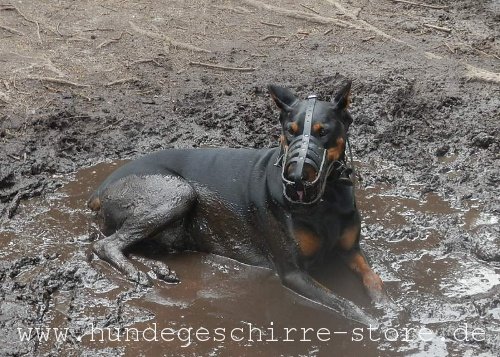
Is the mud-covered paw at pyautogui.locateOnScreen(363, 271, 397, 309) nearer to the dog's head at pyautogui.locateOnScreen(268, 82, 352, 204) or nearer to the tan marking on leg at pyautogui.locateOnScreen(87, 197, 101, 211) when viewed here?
the dog's head at pyautogui.locateOnScreen(268, 82, 352, 204)

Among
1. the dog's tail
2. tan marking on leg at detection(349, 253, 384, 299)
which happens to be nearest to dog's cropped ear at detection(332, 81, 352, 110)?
tan marking on leg at detection(349, 253, 384, 299)

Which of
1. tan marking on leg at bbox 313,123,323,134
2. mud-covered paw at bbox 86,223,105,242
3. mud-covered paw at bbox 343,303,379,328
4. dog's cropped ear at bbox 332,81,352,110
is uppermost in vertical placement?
dog's cropped ear at bbox 332,81,352,110

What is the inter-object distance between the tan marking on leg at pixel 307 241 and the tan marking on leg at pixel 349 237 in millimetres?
198

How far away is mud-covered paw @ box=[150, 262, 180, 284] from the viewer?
17.5 feet

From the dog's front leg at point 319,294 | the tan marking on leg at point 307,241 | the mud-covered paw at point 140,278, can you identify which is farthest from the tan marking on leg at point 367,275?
the mud-covered paw at point 140,278

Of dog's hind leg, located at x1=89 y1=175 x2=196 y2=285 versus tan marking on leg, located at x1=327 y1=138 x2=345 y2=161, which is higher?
tan marking on leg, located at x1=327 y1=138 x2=345 y2=161

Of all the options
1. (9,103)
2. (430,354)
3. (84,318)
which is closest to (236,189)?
(84,318)

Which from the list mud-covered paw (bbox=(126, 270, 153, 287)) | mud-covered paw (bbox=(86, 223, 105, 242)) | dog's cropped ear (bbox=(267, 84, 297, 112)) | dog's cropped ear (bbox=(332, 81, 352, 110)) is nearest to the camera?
dog's cropped ear (bbox=(332, 81, 352, 110))

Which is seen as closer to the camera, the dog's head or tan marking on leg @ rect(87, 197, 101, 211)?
the dog's head

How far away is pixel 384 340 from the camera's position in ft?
15.1

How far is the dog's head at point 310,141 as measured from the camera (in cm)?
444

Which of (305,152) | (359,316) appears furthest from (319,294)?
(305,152)

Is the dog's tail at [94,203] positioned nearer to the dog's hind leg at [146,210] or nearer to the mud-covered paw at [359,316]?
the dog's hind leg at [146,210]

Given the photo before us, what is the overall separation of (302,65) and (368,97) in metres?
1.27
